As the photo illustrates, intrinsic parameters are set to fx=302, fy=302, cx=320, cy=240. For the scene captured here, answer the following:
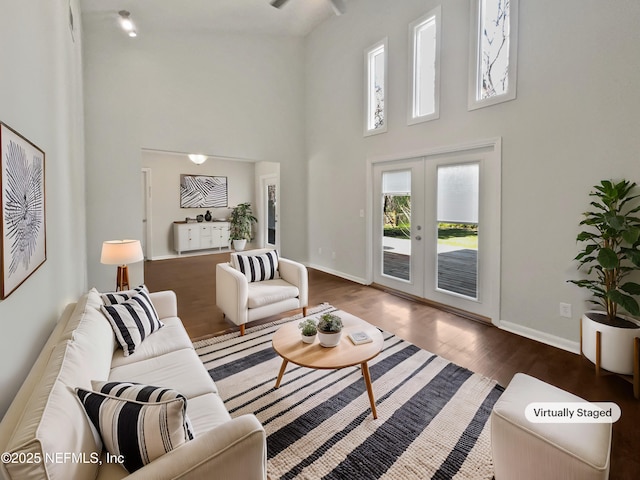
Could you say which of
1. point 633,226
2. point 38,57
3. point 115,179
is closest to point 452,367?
point 633,226

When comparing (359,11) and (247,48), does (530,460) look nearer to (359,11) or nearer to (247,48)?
(359,11)

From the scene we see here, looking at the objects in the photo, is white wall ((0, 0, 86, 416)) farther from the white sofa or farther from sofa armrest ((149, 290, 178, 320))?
sofa armrest ((149, 290, 178, 320))

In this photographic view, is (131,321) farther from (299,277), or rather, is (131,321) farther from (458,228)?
(458,228)

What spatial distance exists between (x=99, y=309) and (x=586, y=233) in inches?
145

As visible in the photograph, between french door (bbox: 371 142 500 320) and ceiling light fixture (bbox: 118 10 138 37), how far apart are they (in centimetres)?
370

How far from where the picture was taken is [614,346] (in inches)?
88.4

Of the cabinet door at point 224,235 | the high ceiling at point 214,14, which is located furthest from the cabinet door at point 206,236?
the high ceiling at point 214,14

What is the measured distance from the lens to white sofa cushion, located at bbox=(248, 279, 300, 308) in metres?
3.08

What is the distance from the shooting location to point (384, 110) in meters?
4.43

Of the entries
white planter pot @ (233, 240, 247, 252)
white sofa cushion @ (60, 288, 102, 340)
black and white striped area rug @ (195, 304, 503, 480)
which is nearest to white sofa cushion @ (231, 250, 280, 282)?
black and white striped area rug @ (195, 304, 503, 480)

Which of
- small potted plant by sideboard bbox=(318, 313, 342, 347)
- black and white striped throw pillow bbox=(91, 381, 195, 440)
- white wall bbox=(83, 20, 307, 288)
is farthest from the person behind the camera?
white wall bbox=(83, 20, 307, 288)

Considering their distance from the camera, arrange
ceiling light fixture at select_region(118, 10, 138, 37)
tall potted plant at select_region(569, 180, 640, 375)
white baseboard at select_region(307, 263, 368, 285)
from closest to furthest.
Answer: tall potted plant at select_region(569, 180, 640, 375) < ceiling light fixture at select_region(118, 10, 138, 37) < white baseboard at select_region(307, 263, 368, 285)

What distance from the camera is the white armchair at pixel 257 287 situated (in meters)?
2.99

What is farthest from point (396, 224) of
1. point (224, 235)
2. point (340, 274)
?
point (224, 235)
